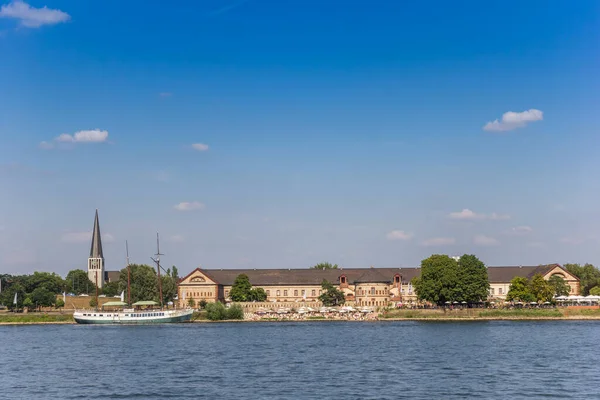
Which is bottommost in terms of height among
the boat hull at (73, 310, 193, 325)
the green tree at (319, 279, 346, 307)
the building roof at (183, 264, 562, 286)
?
the boat hull at (73, 310, 193, 325)

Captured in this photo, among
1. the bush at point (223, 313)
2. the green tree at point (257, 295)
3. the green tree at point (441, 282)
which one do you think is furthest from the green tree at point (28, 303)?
the green tree at point (441, 282)

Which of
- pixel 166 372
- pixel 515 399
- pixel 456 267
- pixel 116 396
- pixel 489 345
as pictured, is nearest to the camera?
pixel 515 399

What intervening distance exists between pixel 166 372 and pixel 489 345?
97.1 ft

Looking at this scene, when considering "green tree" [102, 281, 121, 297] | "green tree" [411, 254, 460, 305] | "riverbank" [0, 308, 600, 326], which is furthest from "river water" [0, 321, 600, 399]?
"green tree" [102, 281, 121, 297]

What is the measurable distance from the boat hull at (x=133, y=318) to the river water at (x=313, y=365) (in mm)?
30938

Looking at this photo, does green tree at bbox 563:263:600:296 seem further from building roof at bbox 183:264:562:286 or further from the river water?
the river water

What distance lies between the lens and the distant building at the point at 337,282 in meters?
151

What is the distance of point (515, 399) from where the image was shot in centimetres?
3991

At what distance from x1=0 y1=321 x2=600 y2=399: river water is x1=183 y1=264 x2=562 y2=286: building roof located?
2624 inches

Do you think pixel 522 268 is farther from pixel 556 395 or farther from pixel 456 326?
pixel 556 395

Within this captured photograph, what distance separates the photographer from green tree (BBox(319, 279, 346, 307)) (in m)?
150

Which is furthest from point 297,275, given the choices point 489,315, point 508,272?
point 489,315

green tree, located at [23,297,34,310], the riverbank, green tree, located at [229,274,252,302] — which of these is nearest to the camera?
the riverbank

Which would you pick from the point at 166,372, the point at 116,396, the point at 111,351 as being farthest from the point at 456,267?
the point at 116,396
